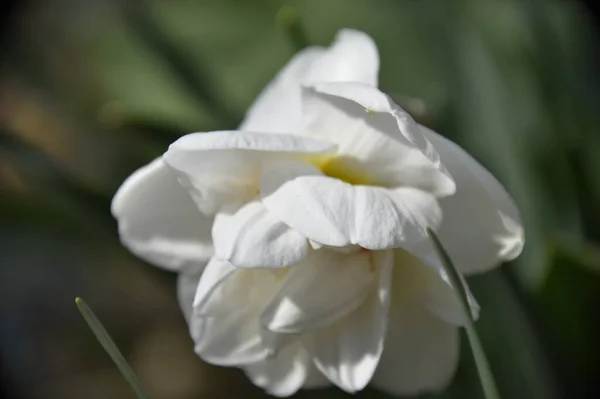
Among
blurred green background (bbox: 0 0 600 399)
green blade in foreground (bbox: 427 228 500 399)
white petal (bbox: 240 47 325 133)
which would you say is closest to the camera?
green blade in foreground (bbox: 427 228 500 399)

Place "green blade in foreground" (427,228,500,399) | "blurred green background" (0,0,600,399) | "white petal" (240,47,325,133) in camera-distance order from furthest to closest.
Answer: "blurred green background" (0,0,600,399)
"white petal" (240,47,325,133)
"green blade in foreground" (427,228,500,399)

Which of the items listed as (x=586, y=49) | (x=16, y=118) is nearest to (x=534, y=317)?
(x=586, y=49)

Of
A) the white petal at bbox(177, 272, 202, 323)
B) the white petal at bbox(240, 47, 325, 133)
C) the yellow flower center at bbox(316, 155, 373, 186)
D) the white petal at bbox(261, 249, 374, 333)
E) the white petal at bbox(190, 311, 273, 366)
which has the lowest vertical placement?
the white petal at bbox(190, 311, 273, 366)

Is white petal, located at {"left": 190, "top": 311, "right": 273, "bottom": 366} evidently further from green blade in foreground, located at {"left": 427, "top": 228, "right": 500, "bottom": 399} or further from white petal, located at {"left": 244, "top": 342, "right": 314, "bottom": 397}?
green blade in foreground, located at {"left": 427, "top": 228, "right": 500, "bottom": 399}

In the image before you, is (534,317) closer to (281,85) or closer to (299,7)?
(281,85)

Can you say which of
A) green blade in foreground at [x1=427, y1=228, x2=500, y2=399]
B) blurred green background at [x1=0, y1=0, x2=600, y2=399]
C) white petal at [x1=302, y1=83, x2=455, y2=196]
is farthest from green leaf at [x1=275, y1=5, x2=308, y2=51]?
green blade in foreground at [x1=427, y1=228, x2=500, y2=399]

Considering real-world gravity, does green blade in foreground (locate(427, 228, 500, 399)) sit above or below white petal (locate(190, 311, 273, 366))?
above

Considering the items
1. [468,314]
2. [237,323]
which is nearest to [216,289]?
[237,323]
